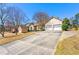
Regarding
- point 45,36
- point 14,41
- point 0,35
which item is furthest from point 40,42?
point 0,35

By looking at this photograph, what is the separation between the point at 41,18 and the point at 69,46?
A: 22.6 inches

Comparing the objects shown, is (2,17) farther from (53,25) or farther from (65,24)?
(65,24)

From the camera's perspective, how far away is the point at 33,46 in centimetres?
294

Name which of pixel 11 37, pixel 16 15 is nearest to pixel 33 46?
pixel 11 37

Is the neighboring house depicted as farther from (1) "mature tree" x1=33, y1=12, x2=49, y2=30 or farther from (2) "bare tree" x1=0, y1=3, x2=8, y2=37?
(2) "bare tree" x1=0, y1=3, x2=8, y2=37

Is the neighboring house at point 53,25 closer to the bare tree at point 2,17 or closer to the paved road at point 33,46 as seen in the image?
the paved road at point 33,46

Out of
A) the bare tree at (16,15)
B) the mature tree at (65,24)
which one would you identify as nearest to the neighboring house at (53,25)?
the mature tree at (65,24)

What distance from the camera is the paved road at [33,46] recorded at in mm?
2904

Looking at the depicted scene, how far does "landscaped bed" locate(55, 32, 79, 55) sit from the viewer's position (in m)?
2.88

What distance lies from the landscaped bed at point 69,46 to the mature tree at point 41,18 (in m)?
0.38

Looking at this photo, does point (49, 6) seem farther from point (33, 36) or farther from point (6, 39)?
point (6, 39)

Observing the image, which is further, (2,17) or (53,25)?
(53,25)

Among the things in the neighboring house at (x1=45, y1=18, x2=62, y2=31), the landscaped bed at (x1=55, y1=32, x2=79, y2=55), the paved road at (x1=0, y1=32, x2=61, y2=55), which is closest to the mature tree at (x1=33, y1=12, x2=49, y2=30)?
the neighboring house at (x1=45, y1=18, x2=62, y2=31)

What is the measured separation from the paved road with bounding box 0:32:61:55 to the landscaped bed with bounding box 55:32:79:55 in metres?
0.10
